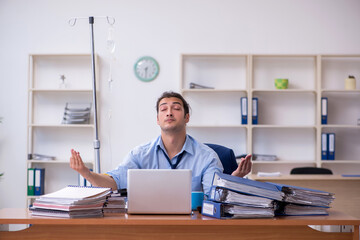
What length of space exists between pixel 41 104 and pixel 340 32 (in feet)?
11.0

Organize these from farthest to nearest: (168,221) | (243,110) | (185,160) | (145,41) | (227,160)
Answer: (145,41) < (243,110) < (227,160) < (185,160) < (168,221)

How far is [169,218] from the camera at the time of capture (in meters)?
1.71

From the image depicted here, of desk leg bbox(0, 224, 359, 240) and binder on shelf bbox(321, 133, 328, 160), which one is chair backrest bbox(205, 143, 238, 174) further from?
binder on shelf bbox(321, 133, 328, 160)

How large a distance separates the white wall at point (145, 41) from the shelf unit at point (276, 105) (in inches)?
5.6

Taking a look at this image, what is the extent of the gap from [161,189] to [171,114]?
78cm

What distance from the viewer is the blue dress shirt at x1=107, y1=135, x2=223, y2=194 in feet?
8.20

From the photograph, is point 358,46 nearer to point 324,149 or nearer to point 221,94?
point 324,149

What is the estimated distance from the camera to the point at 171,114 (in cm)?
251

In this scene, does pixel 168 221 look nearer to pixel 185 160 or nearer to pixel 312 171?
pixel 185 160

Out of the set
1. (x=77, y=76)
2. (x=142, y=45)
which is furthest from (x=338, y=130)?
(x=77, y=76)

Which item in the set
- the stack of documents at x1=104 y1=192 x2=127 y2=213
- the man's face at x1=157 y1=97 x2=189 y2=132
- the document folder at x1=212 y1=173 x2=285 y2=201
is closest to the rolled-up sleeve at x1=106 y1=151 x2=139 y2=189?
the man's face at x1=157 y1=97 x2=189 y2=132

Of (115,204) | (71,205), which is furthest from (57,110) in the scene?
(71,205)

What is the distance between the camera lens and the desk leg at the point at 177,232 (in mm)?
1723

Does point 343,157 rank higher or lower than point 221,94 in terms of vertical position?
lower
